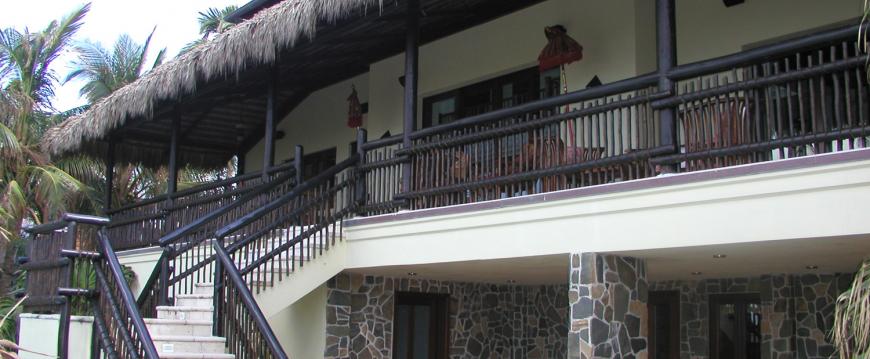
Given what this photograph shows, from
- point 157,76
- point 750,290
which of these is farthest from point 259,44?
point 750,290

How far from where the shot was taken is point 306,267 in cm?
997

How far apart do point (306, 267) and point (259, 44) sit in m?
2.96

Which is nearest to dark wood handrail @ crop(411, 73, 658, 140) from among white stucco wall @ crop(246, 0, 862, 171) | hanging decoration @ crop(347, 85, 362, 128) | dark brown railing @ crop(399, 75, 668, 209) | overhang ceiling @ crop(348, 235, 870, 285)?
dark brown railing @ crop(399, 75, 668, 209)

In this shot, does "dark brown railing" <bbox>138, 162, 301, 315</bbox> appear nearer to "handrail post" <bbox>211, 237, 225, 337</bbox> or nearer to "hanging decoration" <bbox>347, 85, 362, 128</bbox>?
"handrail post" <bbox>211, 237, 225, 337</bbox>

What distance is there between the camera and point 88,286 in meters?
8.51

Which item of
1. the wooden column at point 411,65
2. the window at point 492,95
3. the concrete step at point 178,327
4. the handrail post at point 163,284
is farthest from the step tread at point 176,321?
the window at point 492,95

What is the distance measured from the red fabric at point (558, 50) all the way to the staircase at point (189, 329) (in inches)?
192

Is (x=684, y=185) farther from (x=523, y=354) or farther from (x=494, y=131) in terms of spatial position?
(x=523, y=354)

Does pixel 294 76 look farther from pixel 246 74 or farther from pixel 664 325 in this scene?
pixel 664 325

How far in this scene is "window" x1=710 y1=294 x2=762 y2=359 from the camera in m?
10.4

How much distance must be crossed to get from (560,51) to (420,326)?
4.29 m

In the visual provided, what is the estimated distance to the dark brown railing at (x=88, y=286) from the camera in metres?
7.96

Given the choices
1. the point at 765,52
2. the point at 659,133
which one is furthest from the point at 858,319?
the point at 659,133

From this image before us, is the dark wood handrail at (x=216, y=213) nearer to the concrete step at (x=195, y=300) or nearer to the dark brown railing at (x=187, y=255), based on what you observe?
the dark brown railing at (x=187, y=255)
